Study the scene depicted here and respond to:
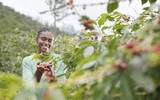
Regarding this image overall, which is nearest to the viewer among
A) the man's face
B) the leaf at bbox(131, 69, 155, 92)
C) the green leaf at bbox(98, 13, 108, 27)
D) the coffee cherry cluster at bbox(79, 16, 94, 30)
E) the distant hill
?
the leaf at bbox(131, 69, 155, 92)

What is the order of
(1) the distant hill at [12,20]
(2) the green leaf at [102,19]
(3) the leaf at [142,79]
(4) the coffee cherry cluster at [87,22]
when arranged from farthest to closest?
(1) the distant hill at [12,20], (2) the green leaf at [102,19], (4) the coffee cherry cluster at [87,22], (3) the leaf at [142,79]

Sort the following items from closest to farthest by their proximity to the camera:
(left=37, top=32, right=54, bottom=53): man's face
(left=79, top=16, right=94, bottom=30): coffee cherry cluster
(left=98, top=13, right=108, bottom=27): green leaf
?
(left=79, top=16, right=94, bottom=30): coffee cherry cluster < (left=98, top=13, right=108, bottom=27): green leaf < (left=37, top=32, right=54, bottom=53): man's face

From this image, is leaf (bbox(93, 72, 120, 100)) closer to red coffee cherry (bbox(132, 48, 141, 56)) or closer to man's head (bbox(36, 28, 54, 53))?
red coffee cherry (bbox(132, 48, 141, 56))

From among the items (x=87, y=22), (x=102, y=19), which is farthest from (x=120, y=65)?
(x=102, y=19)

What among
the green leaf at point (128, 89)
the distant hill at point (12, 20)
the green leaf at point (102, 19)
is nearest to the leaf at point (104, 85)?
the green leaf at point (128, 89)

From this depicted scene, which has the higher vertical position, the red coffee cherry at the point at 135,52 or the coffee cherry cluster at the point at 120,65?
the red coffee cherry at the point at 135,52

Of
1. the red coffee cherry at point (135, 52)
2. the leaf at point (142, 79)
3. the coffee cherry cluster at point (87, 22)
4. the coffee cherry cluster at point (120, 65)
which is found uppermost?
the coffee cherry cluster at point (87, 22)

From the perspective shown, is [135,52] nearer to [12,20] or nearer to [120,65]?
[120,65]

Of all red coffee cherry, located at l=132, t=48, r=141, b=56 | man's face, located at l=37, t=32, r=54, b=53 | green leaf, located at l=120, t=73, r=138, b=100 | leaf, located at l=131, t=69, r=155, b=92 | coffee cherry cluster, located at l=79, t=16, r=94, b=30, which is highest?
coffee cherry cluster, located at l=79, t=16, r=94, b=30

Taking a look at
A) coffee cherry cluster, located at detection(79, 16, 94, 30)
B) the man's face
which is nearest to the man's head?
the man's face

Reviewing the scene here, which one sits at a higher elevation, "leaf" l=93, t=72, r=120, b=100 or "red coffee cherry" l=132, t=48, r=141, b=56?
"red coffee cherry" l=132, t=48, r=141, b=56

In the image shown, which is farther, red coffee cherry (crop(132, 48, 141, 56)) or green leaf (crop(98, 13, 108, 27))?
green leaf (crop(98, 13, 108, 27))

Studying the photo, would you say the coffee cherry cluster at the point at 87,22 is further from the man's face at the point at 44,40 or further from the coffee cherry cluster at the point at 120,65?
the man's face at the point at 44,40

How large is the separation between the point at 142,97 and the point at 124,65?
0.14 m
